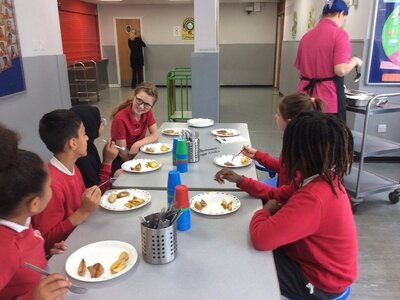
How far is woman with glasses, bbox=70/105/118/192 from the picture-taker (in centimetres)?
199

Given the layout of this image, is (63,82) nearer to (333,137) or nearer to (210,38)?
(210,38)

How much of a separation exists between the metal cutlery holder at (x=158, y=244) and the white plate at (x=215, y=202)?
0.32 metres

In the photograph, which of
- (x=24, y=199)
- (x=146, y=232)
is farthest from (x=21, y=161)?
(x=146, y=232)

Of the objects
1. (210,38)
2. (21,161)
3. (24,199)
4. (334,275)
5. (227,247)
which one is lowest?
(334,275)

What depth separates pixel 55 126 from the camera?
1482 mm

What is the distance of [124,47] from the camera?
10.2 m

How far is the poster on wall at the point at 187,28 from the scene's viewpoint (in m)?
9.81

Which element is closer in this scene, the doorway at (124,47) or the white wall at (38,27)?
the white wall at (38,27)

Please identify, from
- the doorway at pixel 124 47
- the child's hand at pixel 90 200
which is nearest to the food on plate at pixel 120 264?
the child's hand at pixel 90 200

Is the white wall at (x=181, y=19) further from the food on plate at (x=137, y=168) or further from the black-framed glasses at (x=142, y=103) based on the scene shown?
the food on plate at (x=137, y=168)

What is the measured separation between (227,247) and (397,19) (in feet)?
11.3

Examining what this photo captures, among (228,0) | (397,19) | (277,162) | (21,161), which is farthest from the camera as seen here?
(228,0)

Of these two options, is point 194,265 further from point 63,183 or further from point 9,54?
point 9,54

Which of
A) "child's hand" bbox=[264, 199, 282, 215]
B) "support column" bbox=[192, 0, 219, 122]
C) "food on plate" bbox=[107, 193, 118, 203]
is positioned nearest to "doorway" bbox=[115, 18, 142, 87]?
"support column" bbox=[192, 0, 219, 122]
